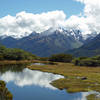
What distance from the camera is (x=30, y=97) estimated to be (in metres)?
74.8

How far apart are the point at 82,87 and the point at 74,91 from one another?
7848 millimetres

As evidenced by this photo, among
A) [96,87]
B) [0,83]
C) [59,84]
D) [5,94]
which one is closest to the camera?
[5,94]

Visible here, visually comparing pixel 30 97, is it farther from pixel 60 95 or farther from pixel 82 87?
pixel 82 87

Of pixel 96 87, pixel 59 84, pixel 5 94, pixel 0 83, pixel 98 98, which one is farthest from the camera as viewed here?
pixel 59 84

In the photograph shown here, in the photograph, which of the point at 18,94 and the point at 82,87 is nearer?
the point at 18,94

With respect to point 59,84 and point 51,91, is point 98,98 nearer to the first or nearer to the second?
point 51,91

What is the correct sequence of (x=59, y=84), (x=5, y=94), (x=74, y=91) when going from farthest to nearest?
(x=59, y=84)
(x=74, y=91)
(x=5, y=94)

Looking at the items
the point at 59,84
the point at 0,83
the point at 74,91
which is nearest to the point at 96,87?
the point at 74,91

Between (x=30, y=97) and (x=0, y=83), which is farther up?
(x=0, y=83)

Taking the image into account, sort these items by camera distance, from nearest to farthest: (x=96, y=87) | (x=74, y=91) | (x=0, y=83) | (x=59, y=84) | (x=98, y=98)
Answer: (x=98, y=98)
(x=0, y=83)
(x=74, y=91)
(x=96, y=87)
(x=59, y=84)

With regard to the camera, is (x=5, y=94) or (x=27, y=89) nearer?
(x=5, y=94)

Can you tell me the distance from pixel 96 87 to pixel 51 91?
67.0 ft

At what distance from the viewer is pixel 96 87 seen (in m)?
89.0

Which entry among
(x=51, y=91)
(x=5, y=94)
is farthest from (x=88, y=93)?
(x=5, y=94)
